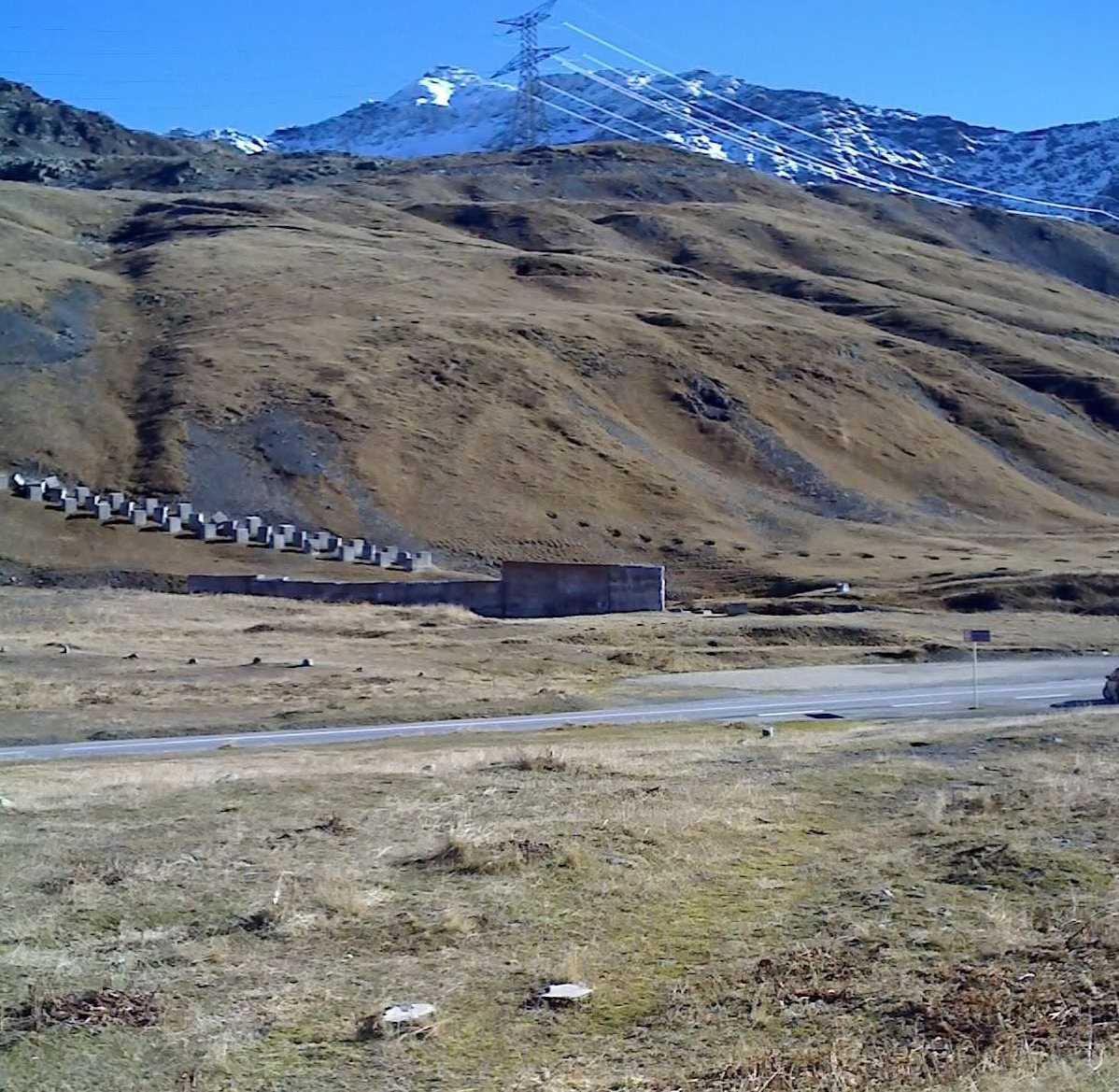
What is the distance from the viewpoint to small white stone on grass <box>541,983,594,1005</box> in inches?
289

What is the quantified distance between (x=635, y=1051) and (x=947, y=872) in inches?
Result: 150

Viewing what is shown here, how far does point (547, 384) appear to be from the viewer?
89312mm

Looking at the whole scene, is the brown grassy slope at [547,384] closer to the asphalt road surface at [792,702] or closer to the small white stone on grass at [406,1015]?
the asphalt road surface at [792,702]

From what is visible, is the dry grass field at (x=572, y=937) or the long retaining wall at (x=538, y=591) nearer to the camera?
the dry grass field at (x=572, y=937)

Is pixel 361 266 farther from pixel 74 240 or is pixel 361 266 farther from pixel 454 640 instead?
pixel 454 640

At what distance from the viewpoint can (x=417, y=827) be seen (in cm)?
1201

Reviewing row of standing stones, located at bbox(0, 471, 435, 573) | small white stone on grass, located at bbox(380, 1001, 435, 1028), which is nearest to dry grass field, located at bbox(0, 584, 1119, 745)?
row of standing stones, located at bbox(0, 471, 435, 573)

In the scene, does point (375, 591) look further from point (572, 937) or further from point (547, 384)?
point (572, 937)

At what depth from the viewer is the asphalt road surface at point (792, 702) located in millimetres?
26812

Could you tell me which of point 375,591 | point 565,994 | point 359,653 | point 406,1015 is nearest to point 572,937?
point 565,994

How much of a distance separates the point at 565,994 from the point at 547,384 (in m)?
82.9

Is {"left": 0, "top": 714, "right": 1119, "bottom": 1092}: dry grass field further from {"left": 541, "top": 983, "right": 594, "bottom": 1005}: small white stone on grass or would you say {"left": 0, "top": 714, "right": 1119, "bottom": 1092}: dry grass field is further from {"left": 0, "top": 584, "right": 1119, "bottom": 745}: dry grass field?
{"left": 0, "top": 584, "right": 1119, "bottom": 745}: dry grass field

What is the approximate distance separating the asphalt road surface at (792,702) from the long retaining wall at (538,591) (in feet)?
50.3

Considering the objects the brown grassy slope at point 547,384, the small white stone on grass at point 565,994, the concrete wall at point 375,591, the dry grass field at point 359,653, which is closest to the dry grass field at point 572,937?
the small white stone on grass at point 565,994
